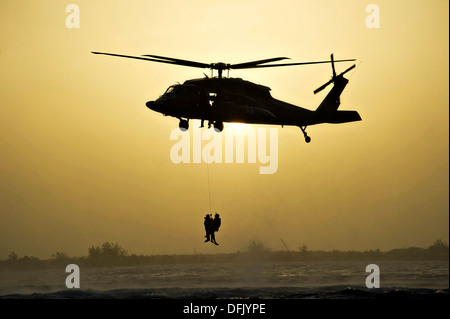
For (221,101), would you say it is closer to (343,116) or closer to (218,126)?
(218,126)

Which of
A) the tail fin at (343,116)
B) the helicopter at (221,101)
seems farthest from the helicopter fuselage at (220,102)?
the tail fin at (343,116)

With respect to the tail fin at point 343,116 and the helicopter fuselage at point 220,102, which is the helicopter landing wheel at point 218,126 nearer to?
the helicopter fuselage at point 220,102

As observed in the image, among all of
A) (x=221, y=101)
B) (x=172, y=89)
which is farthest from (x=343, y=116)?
(x=172, y=89)

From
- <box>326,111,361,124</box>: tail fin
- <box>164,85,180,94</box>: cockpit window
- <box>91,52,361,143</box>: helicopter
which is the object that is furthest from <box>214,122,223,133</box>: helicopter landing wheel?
<box>326,111,361,124</box>: tail fin

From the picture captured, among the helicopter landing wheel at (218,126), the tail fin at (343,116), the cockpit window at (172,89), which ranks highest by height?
the cockpit window at (172,89)

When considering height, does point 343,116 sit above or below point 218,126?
above

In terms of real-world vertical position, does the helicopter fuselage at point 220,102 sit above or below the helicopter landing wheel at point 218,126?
above

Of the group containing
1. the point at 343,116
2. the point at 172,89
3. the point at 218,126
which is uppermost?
the point at 172,89

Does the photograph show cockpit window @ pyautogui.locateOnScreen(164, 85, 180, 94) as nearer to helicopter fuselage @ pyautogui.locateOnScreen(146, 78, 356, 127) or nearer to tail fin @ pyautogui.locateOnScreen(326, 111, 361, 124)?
helicopter fuselage @ pyautogui.locateOnScreen(146, 78, 356, 127)
